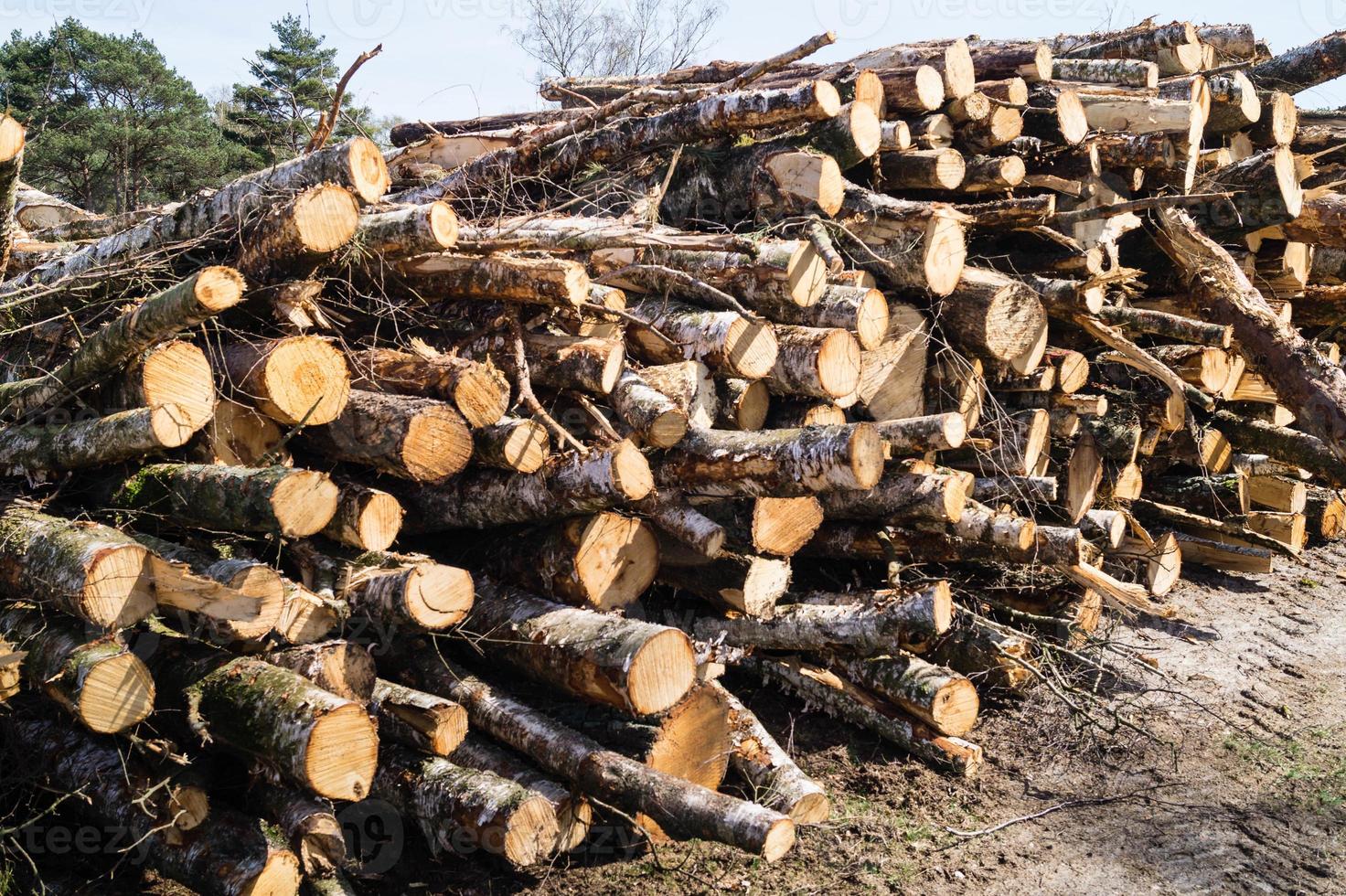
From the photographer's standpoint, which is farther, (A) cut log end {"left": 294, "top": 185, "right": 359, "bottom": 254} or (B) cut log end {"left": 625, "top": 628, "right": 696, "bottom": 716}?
(A) cut log end {"left": 294, "top": 185, "right": 359, "bottom": 254}

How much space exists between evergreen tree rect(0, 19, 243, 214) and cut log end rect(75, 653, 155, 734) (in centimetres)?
1478

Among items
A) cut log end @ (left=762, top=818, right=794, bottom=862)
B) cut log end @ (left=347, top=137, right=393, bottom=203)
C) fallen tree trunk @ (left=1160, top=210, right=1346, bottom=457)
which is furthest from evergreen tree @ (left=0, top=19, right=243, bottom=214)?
cut log end @ (left=762, top=818, right=794, bottom=862)

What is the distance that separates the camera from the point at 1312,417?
5809mm

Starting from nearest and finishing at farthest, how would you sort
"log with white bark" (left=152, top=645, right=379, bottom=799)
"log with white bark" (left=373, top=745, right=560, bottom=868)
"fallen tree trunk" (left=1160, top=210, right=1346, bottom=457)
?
"log with white bark" (left=152, top=645, right=379, bottom=799)
"log with white bark" (left=373, top=745, right=560, bottom=868)
"fallen tree trunk" (left=1160, top=210, right=1346, bottom=457)

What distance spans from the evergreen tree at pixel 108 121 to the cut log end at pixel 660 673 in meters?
15.1

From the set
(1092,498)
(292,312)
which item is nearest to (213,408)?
(292,312)

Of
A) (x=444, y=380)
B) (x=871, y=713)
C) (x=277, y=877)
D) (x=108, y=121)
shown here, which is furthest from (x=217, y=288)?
(x=108, y=121)

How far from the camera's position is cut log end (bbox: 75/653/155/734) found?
3117mm

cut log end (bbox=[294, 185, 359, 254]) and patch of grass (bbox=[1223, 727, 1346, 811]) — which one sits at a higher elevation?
cut log end (bbox=[294, 185, 359, 254])

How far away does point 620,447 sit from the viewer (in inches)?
153

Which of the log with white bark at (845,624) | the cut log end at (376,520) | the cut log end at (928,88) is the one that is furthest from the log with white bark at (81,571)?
the cut log end at (928,88)

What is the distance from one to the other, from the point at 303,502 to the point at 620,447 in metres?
1.16

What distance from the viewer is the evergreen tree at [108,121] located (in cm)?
1625

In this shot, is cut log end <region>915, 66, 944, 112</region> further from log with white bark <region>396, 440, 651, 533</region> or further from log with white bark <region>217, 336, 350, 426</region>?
log with white bark <region>217, 336, 350, 426</region>
